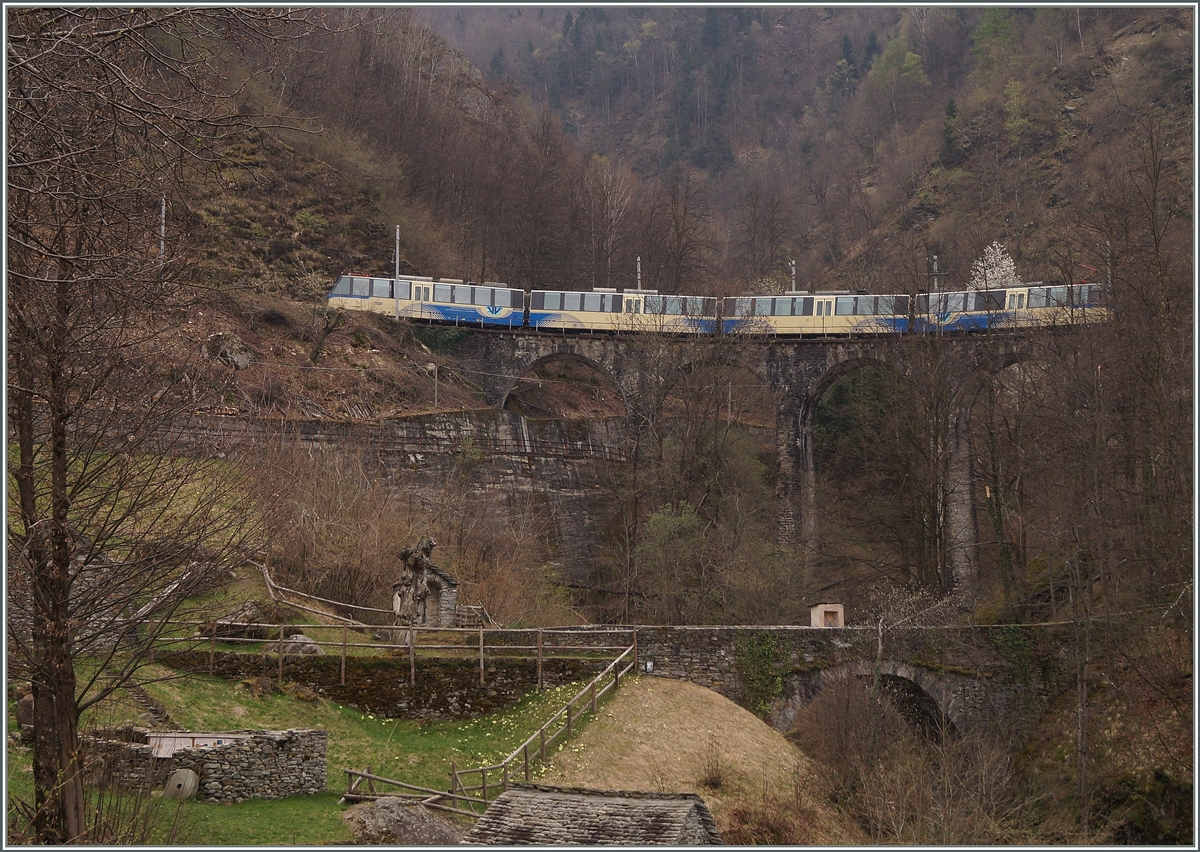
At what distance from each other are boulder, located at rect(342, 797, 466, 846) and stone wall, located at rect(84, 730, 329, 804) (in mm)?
1088

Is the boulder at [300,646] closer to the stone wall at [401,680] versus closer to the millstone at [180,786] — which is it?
the stone wall at [401,680]

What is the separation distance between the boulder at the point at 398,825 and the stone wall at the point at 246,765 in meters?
1.09

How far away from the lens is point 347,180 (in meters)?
48.8

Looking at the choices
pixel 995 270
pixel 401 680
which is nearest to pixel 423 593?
pixel 401 680

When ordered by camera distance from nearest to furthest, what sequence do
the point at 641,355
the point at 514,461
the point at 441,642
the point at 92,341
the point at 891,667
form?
the point at 92,341
the point at 441,642
the point at 891,667
the point at 514,461
the point at 641,355

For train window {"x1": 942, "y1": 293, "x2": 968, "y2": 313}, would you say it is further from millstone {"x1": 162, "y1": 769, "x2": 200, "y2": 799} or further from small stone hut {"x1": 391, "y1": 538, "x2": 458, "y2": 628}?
millstone {"x1": 162, "y1": 769, "x2": 200, "y2": 799}

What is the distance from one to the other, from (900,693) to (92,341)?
64.1ft

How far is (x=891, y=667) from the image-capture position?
23.8m

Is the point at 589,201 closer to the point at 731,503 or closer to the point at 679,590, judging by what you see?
the point at 731,503

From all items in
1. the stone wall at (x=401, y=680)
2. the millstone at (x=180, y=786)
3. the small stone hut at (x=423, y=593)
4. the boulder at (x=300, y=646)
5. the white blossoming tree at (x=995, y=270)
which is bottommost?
the millstone at (x=180, y=786)

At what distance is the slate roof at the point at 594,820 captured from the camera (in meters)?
10.8

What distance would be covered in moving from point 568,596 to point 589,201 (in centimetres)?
3586

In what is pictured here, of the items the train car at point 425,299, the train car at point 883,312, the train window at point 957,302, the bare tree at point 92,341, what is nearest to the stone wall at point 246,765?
the bare tree at point 92,341

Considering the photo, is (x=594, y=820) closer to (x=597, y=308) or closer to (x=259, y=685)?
(x=259, y=685)
